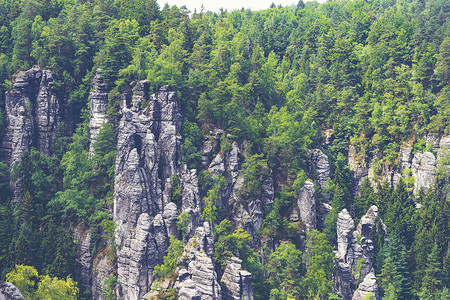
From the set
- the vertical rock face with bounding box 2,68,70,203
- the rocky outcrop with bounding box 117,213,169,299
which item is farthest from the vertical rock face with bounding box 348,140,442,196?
the vertical rock face with bounding box 2,68,70,203

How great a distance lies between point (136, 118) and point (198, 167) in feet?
29.1

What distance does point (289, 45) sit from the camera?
119250mm

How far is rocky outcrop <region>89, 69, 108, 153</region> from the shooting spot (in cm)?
Answer: 7656

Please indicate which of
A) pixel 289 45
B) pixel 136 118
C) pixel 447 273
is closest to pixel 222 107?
pixel 136 118

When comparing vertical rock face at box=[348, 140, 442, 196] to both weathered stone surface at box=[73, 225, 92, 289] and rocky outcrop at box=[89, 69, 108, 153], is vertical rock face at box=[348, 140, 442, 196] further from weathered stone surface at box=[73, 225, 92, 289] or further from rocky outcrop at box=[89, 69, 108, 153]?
weathered stone surface at box=[73, 225, 92, 289]

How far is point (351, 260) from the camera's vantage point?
72812 millimetres

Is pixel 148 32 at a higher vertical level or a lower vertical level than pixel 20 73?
higher

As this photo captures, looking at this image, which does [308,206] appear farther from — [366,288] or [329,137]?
[329,137]

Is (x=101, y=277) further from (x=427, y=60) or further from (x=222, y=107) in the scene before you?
(x=427, y=60)

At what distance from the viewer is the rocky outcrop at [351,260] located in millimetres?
71562

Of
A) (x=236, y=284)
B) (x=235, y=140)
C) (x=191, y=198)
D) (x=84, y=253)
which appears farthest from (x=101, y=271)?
(x=235, y=140)

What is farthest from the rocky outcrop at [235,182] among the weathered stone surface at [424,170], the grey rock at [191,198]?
the weathered stone surface at [424,170]

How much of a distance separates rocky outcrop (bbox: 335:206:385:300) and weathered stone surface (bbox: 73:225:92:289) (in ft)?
89.5

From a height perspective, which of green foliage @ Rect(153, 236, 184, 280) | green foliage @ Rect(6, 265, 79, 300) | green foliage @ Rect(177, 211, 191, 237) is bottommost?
green foliage @ Rect(6, 265, 79, 300)
